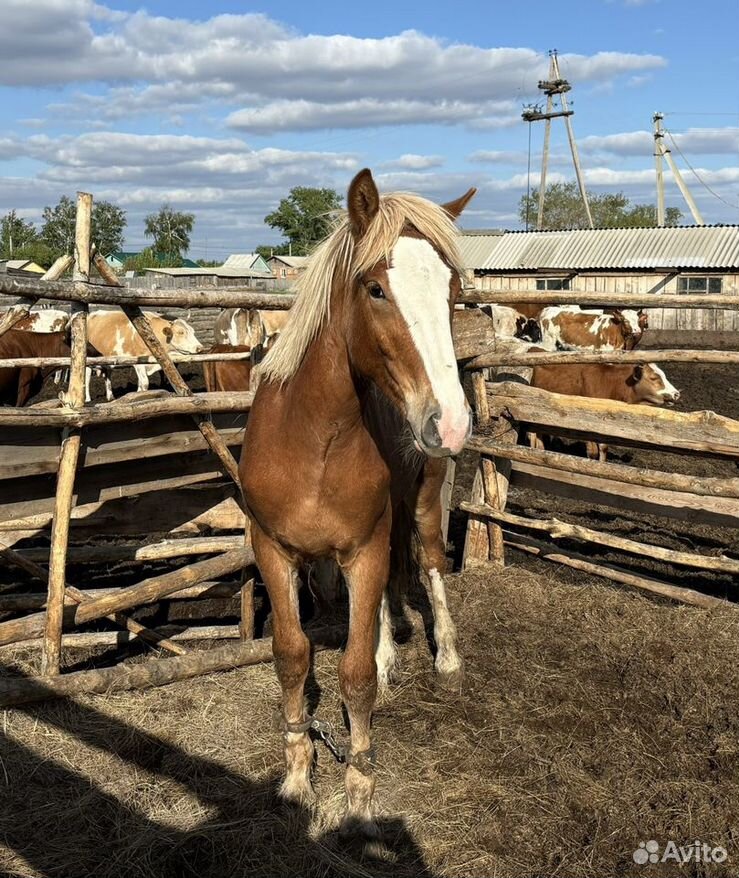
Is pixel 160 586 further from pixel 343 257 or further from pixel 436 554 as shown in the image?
pixel 343 257

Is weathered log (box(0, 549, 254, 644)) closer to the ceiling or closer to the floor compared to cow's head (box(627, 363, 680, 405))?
closer to the floor

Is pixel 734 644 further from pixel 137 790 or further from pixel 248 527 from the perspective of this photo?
pixel 137 790

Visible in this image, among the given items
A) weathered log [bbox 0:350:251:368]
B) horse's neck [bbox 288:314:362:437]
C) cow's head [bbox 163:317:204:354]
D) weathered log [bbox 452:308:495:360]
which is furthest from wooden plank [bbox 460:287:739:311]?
cow's head [bbox 163:317:204:354]

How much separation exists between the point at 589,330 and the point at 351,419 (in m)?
13.4

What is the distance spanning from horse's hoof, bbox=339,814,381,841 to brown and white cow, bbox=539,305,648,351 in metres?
13.1

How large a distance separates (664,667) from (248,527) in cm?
247

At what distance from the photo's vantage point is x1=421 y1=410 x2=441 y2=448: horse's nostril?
2281 millimetres

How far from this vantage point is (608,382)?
9820 mm

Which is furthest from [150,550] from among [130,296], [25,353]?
[25,353]

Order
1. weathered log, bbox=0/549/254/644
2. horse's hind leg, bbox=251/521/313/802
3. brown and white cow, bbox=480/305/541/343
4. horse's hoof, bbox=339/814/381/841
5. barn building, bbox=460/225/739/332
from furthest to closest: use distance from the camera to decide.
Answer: barn building, bbox=460/225/739/332 < brown and white cow, bbox=480/305/541/343 < weathered log, bbox=0/549/254/644 < horse's hind leg, bbox=251/521/313/802 < horse's hoof, bbox=339/814/381/841

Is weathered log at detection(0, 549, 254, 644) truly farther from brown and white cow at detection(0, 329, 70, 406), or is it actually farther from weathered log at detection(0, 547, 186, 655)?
brown and white cow at detection(0, 329, 70, 406)

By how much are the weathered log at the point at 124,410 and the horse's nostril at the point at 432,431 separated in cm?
205

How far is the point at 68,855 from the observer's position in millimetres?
2771

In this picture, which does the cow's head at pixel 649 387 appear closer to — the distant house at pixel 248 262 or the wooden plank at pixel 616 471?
the wooden plank at pixel 616 471
